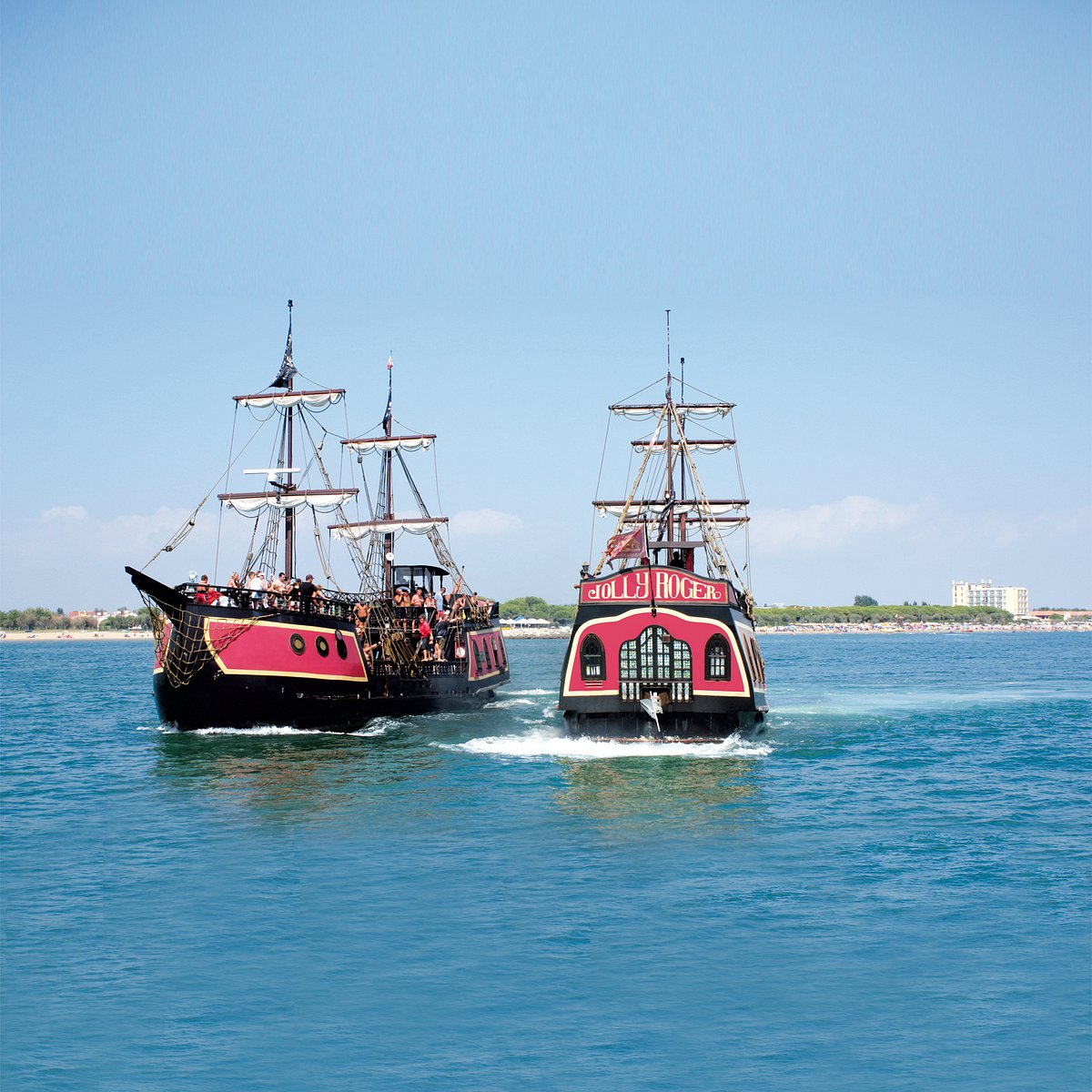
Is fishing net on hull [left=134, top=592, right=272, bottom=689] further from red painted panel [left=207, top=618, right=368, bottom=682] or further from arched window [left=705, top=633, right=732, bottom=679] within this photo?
arched window [left=705, top=633, right=732, bottom=679]

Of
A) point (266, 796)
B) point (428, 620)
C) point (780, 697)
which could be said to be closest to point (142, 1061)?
point (266, 796)

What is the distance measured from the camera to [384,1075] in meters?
11.2

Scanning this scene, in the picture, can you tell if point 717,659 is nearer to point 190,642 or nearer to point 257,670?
point 257,670

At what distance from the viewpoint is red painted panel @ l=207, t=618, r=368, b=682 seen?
124ft

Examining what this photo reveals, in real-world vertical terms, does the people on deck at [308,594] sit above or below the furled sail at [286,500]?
below

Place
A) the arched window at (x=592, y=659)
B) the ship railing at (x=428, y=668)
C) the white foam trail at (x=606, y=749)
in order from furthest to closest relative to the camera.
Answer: the ship railing at (x=428, y=668), the arched window at (x=592, y=659), the white foam trail at (x=606, y=749)

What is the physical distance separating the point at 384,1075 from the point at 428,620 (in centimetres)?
4176

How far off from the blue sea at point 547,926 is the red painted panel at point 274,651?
21.0 feet

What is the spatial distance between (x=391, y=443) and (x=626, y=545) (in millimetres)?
26611

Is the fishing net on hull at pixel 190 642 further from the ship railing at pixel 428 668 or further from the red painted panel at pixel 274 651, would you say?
the ship railing at pixel 428 668

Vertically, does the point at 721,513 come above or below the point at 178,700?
above

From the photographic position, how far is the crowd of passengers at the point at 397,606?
38531 mm

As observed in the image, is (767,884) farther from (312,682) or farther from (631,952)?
(312,682)

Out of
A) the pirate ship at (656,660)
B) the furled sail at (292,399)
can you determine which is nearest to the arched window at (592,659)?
the pirate ship at (656,660)
